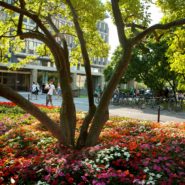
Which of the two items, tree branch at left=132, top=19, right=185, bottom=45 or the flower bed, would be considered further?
tree branch at left=132, top=19, right=185, bottom=45

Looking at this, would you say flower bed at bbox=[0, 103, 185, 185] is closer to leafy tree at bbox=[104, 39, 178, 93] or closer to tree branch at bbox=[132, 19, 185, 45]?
tree branch at bbox=[132, 19, 185, 45]

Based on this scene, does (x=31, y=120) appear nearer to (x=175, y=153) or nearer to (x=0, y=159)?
(x=0, y=159)

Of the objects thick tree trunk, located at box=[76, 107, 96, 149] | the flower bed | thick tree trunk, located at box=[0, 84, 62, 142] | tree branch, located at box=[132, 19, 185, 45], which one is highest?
tree branch, located at box=[132, 19, 185, 45]

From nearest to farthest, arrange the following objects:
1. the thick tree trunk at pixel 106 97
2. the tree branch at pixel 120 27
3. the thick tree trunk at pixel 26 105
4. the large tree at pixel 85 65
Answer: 1. the thick tree trunk at pixel 26 105
2. the large tree at pixel 85 65
3. the thick tree trunk at pixel 106 97
4. the tree branch at pixel 120 27

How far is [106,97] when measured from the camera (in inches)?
275

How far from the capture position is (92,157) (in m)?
5.84

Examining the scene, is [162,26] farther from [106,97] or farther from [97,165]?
[97,165]

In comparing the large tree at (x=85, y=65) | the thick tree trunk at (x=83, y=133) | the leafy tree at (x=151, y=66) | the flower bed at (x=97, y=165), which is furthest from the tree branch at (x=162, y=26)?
the leafy tree at (x=151, y=66)

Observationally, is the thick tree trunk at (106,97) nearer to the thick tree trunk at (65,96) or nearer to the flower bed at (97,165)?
the thick tree trunk at (65,96)

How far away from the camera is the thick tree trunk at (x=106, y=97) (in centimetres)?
688

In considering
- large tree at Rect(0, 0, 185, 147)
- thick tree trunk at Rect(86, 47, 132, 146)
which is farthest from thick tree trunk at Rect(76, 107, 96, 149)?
thick tree trunk at Rect(86, 47, 132, 146)

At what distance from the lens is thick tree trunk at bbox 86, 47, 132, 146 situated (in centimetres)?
688

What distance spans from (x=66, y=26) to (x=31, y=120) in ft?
13.9

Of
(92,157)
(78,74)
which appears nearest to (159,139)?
(92,157)
